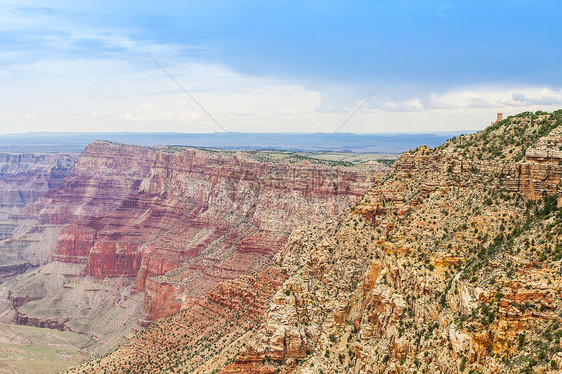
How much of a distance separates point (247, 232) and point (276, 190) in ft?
45.8

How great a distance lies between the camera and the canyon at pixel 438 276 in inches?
1487

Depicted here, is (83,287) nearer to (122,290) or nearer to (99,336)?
(122,290)

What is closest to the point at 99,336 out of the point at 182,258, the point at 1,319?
the point at 182,258

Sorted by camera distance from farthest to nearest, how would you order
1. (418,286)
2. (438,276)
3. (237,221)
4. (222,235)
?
1. (237,221)
2. (222,235)
3. (418,286)
4. (438,276)

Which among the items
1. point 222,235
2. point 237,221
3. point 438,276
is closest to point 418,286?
point 438,276

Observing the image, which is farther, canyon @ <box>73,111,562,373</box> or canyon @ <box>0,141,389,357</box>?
canyon @ <box>0,141,389,357</box>

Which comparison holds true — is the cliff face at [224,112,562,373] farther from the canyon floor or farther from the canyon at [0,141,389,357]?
the canyon at [0,141,389,357]

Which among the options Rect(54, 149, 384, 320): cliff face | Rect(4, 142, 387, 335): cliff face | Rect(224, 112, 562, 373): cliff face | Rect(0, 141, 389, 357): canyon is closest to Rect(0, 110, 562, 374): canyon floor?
Rect(224, 112, 562, 373): cliff face

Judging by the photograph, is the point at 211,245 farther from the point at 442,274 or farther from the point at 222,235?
the point at 442,274

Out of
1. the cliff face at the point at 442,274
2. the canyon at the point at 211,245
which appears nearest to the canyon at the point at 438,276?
the cliff face at the point at 442,274

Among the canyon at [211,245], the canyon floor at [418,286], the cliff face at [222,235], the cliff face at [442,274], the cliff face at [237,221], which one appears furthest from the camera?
the canyon at [211,245]

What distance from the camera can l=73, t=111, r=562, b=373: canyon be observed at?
124 feet

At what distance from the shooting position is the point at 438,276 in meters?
47.8

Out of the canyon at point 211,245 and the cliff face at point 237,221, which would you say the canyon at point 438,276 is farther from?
the canyon at point 211,245
